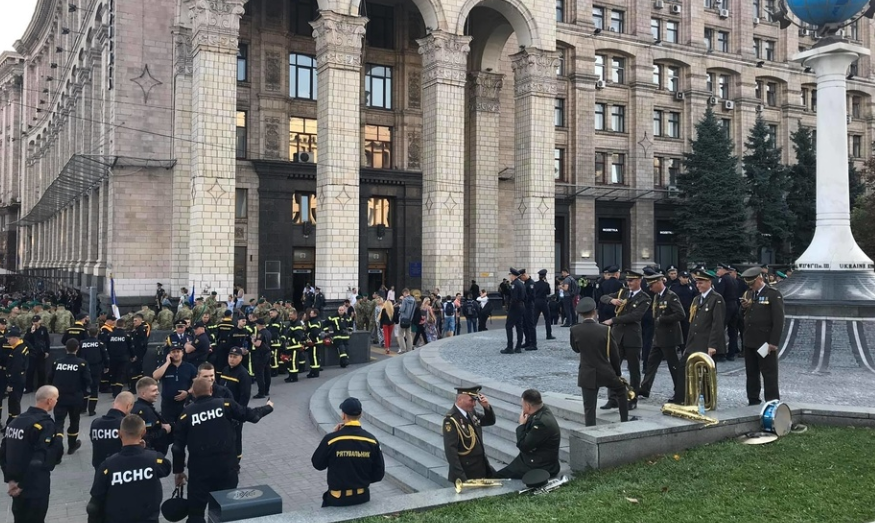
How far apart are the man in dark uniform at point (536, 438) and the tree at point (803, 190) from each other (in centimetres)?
4188

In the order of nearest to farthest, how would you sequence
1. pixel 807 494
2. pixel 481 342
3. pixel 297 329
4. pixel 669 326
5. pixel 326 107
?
1. pixel 807 494
2. pixel 669 326
3. pixel 297 329
4. pixel 481 342
5. pixel 326 107

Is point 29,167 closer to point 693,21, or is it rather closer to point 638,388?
point 693,21

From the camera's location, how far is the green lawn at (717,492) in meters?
6.07

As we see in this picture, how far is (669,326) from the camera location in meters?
9.35

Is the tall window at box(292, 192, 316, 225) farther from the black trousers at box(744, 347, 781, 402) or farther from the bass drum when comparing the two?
the bass drum

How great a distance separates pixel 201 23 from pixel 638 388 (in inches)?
868

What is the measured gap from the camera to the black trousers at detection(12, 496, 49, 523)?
6.60 metres

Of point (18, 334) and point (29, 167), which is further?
point (29, 167)

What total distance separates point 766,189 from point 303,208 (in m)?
28.3

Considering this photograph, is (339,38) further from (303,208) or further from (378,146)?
(303,208)

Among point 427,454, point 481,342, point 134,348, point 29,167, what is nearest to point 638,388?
point 427,454

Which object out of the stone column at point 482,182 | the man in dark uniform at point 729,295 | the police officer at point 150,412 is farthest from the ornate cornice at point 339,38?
the police officer at point 150,412

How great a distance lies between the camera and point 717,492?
257 inches

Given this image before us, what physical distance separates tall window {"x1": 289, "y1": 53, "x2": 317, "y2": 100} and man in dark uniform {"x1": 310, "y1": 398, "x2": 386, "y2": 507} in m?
28.8
